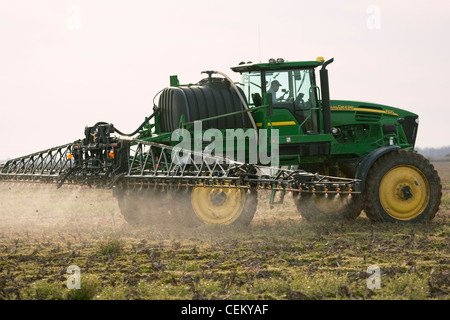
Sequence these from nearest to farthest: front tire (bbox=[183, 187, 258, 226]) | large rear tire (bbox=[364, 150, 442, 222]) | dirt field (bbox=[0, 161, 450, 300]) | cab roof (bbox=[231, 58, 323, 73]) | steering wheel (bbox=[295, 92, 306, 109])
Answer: dirt field (bbox=[0, 161, 450, 300]), front tire (bbox=[183, 187, 258, 226]), large rear tire (bbox=[364, 150, 442, 222]), cab roof (bbox=[231, 58, 323, 73]), steering wheel (bbox=[295, 92, 306, 109])

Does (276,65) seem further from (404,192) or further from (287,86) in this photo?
(404,192)

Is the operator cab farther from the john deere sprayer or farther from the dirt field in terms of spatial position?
the dirt field

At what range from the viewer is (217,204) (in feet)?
46.7

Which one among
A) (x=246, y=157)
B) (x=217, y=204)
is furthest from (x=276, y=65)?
(x=217, y=204)

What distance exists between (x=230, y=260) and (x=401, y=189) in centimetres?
568

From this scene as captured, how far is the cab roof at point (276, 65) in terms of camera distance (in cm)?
1540

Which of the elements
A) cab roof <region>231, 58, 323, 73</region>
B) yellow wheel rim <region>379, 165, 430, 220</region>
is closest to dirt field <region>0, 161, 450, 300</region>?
yellow wheel rim <region>379, 165, 430, 220</region>

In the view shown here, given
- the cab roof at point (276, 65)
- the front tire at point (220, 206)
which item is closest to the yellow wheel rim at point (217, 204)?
the front tire at point (220, 206)

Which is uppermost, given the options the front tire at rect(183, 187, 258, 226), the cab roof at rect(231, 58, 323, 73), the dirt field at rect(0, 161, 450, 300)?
the cab roof at rect(231, 58, 323, 73)

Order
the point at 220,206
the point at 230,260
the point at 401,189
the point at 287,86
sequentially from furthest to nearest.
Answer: the point at 287,86 < the point at 401,189 < the point at 220,206 < the point at 230,260

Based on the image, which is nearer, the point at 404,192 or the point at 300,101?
the point at 404,192

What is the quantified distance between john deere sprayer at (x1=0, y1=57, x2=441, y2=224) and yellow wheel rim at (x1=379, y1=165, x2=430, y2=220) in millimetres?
22

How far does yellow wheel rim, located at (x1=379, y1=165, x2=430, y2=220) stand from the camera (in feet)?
48.7
